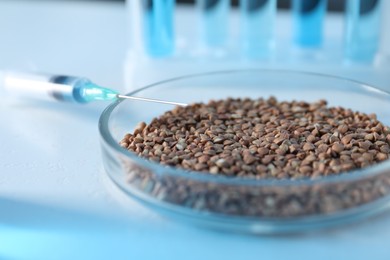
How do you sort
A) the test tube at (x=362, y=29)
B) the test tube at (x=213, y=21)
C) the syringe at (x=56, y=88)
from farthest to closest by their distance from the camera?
1. the test tube at (x=213, y=21)
2. the test tube at (x=362, y=29)
3. the syringe at (x=56, y=88)

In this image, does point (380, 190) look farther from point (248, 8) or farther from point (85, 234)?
point (248, 8)

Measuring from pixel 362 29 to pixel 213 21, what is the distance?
0.22 meters

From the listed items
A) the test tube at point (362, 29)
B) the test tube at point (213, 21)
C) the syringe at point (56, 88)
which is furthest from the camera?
the test tube at point (213, 21)

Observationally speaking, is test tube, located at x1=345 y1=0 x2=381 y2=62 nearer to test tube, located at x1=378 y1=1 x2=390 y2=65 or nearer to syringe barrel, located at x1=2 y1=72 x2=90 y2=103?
test tube, located at x1=378 y1=1 x2=390 y2=65

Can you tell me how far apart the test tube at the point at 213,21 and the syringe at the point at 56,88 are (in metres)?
0.25

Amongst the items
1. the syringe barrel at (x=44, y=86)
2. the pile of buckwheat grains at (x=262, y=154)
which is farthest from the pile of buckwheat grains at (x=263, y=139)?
the syringe barrel at (x=44, y=86)

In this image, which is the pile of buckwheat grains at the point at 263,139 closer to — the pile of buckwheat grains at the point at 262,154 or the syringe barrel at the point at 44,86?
the pile of buckwheat grains at the point at 262,154

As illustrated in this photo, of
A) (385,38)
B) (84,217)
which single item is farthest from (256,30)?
(84,217)

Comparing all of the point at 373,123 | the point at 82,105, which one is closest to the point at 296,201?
the point at 373,123

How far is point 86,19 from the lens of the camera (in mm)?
1226

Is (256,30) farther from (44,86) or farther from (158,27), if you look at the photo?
(44,86)

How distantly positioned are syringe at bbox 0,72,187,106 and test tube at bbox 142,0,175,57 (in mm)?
154

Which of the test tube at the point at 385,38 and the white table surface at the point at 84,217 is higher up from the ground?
the test tube at the point at 385,38

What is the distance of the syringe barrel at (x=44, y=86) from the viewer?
2.54 feet
